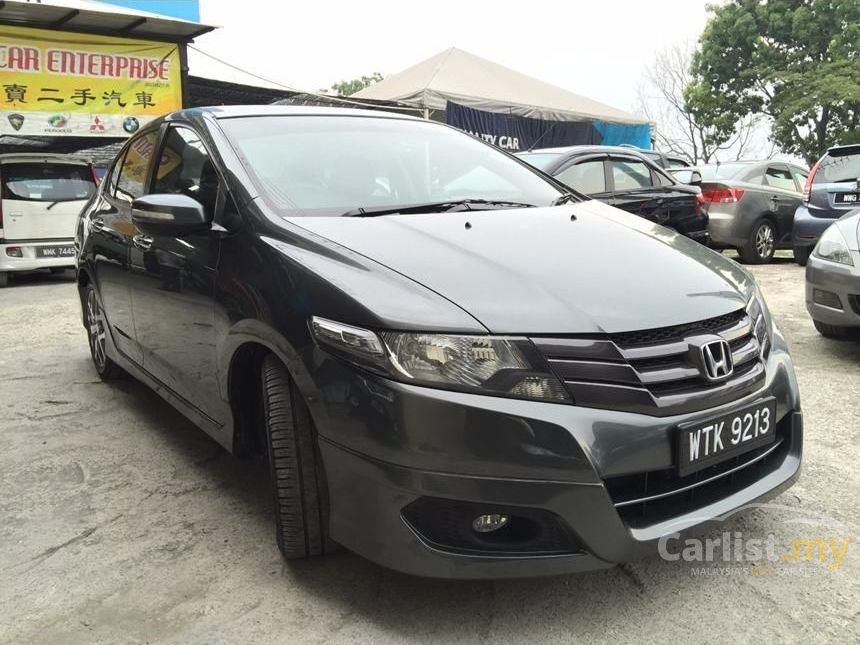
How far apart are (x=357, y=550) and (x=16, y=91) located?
11.5m

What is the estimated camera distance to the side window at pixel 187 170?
2.57m

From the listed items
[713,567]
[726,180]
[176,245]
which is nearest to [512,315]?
[713,567]

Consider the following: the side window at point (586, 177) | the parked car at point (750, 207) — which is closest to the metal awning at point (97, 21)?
the side window at point (586, 177)

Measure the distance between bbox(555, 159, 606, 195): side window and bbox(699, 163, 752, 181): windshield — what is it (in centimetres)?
285

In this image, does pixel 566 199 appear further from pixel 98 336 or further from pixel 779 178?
pixel 779 178

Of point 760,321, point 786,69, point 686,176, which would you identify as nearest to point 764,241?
point 686,176

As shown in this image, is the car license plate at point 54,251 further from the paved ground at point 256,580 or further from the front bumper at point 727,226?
the front bumper at point 727,226

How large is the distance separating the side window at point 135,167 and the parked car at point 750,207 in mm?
6755

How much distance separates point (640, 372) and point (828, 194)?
6468 mm

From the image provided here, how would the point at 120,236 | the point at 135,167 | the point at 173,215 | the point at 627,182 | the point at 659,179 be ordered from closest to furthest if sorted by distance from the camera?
the point at 173,215 → the point at 120,236 → the point at 135,167 → the point at 627,182 → the point at 659,179

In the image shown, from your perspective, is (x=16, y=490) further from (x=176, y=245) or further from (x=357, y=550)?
(x=357, y=550)

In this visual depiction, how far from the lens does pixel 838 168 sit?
23.7ft

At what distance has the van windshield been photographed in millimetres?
8625

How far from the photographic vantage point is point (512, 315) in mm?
1753
